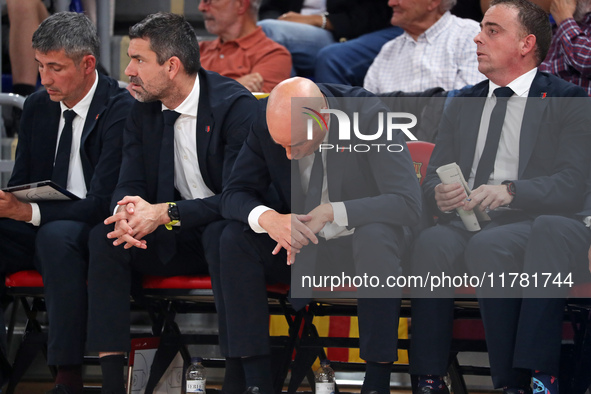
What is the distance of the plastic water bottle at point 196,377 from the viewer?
265 centimetres

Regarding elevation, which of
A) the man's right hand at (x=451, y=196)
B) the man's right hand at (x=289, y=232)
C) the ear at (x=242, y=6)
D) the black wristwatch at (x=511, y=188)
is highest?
the ear at (x=242, y=6)

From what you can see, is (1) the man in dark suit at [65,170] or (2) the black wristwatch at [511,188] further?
(1) the man in dark suit at [65,170]

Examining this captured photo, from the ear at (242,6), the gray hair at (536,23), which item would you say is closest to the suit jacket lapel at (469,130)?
the gray hair at (536,23)

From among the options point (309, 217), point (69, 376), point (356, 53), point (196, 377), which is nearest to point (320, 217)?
point (309, 217)

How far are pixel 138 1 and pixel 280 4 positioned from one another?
2.99 feet

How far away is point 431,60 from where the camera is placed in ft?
13.1

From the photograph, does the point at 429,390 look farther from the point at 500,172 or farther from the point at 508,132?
the point at 508,132

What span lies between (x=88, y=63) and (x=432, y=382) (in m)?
1.87

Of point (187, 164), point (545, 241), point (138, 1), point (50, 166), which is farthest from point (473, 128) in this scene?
point (138, 1)

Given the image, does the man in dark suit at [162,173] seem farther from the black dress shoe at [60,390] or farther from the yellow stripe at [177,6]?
the yellow stripe at [177,6]

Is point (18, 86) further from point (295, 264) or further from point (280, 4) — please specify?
point (295, 264)

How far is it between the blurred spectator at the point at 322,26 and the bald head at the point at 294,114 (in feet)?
7.04

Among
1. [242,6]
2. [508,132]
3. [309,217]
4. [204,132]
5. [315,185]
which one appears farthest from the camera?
[242,6]

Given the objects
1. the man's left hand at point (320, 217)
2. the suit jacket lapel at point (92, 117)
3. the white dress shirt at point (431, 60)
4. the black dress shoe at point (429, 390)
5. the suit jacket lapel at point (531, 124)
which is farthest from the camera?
the white dress shirt at point (431, 60)
